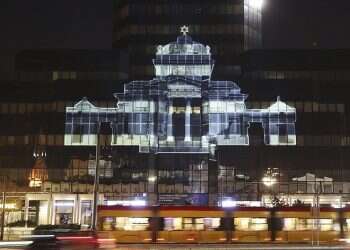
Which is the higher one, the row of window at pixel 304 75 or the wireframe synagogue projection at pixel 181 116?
the row of window at pixel 304 75

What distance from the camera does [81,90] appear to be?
98.4 m

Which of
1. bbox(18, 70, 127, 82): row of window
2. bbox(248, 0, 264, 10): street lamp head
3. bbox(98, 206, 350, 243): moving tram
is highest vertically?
bbox(248, 0, 264, 10): street lamp head

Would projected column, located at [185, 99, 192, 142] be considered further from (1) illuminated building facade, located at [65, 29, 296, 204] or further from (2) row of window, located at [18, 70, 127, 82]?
(2) row of window, located at [18, 70, 127, 82]

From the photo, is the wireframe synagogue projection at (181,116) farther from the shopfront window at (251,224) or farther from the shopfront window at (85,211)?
the shopfront window at (251,224)

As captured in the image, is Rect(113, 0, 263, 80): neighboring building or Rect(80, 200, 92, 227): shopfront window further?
Rect(113, 0, 263, 80): neighboring building

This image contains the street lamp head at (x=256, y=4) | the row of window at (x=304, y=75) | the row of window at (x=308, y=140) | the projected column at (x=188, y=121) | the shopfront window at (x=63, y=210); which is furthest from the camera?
the street lamp head at (x=256, y=4)

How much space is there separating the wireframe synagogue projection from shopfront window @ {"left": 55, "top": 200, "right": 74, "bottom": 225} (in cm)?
859

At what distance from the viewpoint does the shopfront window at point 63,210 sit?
306ft

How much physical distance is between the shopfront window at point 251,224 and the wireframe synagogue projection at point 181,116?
3773 cm

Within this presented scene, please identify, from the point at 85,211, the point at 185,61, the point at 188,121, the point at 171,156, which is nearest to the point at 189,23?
the point at 185,61

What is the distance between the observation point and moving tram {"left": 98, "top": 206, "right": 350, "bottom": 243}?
182ft

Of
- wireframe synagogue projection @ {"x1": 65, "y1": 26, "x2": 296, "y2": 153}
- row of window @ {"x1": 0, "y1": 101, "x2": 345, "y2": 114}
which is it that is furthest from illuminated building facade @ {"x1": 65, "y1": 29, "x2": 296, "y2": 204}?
row of window @ {"x1": 0, "y1": 101, "x2": 345, "y2": 114}

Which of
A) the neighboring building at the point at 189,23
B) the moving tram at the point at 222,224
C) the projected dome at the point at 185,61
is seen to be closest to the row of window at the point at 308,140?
the projected dome at the point at 185,61

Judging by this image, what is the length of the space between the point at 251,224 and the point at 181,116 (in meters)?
39.1
